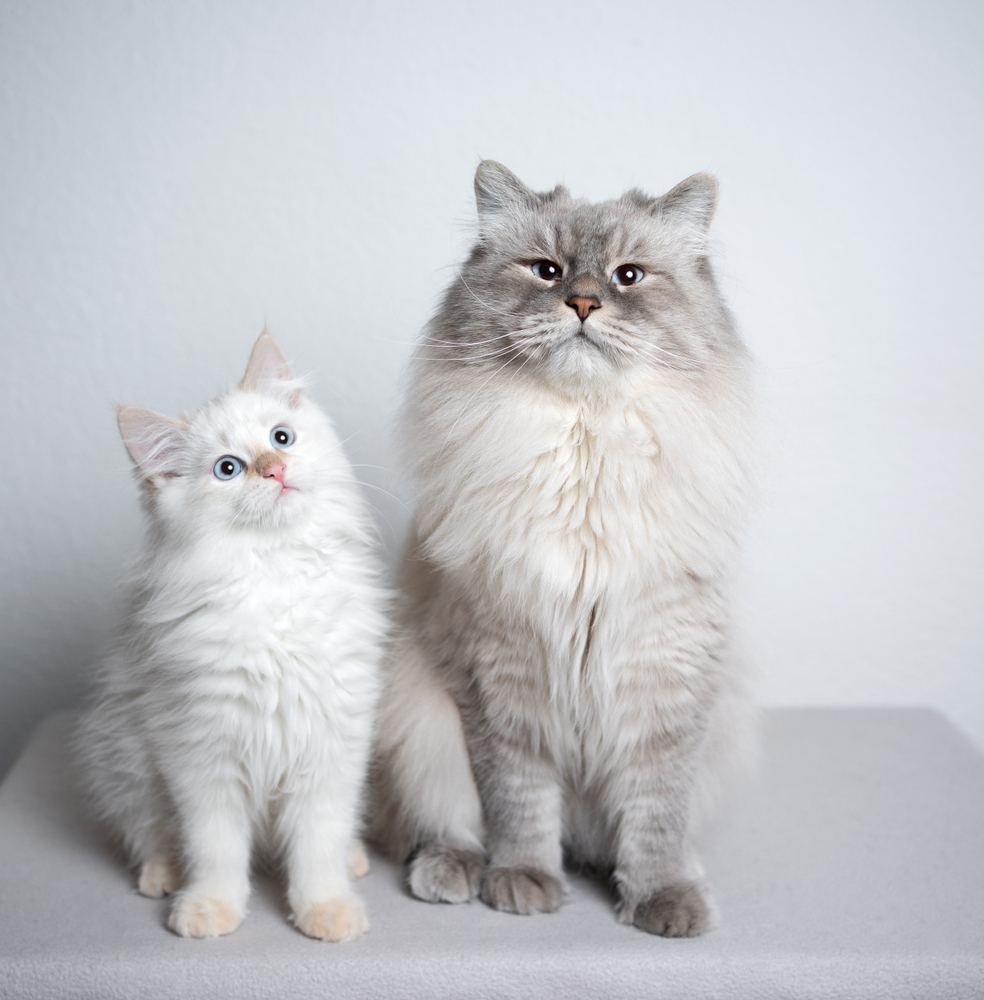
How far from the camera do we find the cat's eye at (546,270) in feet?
4.52

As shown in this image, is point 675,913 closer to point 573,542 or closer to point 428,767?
point 428,767

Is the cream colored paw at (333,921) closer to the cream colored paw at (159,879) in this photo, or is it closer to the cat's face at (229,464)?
the cream colored paw at (159,879)

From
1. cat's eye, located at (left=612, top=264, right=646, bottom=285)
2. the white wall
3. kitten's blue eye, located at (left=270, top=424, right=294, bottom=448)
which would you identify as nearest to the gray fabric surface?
the white wall

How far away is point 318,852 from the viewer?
130 centimetres

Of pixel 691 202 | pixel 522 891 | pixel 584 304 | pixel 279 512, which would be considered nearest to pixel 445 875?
pixel 522 891

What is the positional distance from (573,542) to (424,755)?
1.45 feet

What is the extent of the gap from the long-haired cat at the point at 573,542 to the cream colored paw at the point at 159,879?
371 mm

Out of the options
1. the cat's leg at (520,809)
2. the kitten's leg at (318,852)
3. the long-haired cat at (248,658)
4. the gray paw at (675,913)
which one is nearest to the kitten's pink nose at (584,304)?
the long-haired cat at (248,658)

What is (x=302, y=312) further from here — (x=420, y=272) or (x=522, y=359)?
(x=522, y=359)

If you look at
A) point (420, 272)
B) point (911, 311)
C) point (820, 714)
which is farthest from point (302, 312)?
point (820, 714)

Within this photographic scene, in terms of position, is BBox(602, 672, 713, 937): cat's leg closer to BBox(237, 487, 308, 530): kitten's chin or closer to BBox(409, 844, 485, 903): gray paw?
BBox(409, 844, 485, 903): gray paw

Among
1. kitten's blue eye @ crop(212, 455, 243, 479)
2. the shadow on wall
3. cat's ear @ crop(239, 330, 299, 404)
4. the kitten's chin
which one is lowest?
the shadow on wall

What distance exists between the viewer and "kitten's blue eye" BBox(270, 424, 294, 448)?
4.29ft

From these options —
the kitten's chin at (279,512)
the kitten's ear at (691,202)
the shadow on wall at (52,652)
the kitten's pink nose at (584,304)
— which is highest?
the kitten's ear at (691,202)
